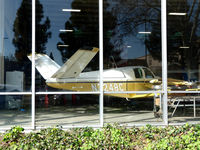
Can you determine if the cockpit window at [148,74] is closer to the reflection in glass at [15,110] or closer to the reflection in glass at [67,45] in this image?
the reflection in glass at [67,45]

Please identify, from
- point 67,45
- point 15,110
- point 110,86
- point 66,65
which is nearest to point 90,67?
point 66,65

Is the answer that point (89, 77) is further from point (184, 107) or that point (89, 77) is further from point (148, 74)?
point (184, 107)

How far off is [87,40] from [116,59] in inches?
50.8

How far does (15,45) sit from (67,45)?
6.57ft

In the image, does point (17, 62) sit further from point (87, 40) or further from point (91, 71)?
point (87, 40)

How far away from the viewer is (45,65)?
23.6 feet

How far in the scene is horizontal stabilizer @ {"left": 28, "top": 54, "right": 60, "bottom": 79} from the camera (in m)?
6.95

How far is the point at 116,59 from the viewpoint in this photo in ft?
31.1

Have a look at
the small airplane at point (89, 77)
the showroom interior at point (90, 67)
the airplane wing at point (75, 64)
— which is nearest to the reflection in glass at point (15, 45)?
the showroom interior at point (90, 67)

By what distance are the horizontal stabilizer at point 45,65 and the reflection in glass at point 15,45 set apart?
0.86 feet

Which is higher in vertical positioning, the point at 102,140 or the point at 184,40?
the point at 184,40

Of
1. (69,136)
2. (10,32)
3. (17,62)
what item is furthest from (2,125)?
(10,32)

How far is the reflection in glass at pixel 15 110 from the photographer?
6.22m

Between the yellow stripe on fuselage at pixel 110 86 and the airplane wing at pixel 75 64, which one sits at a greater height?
the airplane wing at pixel 75 64
